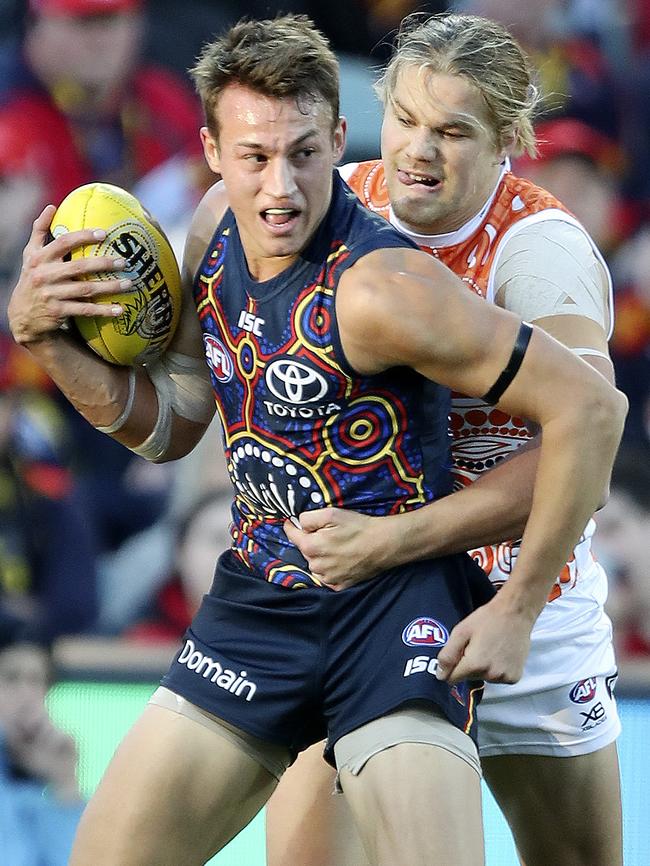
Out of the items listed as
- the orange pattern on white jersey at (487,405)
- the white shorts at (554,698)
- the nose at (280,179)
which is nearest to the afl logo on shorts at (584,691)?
the white shorts at (554,698)

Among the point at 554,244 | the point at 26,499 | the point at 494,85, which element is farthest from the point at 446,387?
the point at 26,499

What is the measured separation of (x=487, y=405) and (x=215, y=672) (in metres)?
0.68

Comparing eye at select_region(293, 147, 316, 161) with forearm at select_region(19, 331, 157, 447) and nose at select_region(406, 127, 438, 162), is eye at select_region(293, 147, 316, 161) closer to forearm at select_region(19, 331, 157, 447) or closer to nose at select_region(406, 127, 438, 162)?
nose at select_region(406, 127, 438, 162)

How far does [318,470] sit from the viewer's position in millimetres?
2176

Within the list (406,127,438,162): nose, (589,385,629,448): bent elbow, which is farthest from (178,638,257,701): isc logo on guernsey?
(406,127,438,162): nose

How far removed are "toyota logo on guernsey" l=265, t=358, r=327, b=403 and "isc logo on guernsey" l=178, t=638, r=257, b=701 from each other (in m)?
0.45

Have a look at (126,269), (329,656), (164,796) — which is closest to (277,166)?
(126,269)

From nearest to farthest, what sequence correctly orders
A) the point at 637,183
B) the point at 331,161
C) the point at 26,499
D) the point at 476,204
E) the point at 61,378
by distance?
the point at 331,161
the point at 61,378
the point at 476,204
the point at 26,499
the point at 637,183

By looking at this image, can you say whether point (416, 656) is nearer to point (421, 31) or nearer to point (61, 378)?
point (61, 378)

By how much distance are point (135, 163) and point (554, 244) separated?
268cm

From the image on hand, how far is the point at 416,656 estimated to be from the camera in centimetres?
210

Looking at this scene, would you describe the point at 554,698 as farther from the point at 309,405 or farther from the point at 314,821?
the point at 309,405

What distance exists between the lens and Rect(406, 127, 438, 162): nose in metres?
2.40

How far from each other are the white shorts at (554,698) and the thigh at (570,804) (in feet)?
0.10
